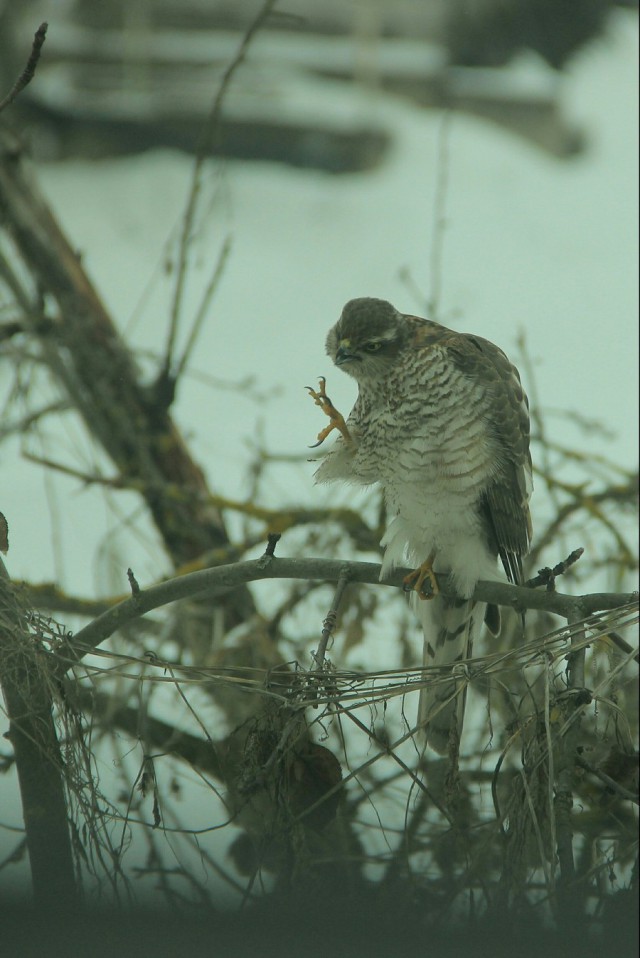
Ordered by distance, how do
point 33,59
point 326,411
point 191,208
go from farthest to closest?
point 191,208
point 326,411
point 33,59

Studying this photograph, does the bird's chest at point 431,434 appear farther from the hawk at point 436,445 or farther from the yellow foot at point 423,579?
the yellow foot at point 423,579

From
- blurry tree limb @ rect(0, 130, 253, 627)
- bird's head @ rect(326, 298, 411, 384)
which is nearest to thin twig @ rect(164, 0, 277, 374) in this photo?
blurry tree limb @ rect(0, 130, 253, 627)

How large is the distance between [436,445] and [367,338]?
27cm

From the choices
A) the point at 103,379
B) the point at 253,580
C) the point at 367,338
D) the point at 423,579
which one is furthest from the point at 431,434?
the point at 103,379

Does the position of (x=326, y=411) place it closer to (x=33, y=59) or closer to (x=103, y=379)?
(x=33, y=59)

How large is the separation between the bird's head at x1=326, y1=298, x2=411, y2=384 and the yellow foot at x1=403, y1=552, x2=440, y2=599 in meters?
0.43

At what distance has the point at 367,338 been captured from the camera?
2.06m

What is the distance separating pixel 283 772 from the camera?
4.58ft

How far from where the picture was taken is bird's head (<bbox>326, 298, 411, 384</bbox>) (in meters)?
2.06

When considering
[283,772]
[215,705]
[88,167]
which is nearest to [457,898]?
[283,772]

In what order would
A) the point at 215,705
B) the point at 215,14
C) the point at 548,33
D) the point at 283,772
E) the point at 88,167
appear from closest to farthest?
the point at 283,772, the point at 215,705, the point at 548,33, the point at 88,167, the point at 215,14

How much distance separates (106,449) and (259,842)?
2089 millimetres

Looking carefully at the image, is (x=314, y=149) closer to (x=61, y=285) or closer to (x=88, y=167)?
(x=88, y=167)

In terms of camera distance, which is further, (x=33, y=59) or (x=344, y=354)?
(x=344, y=354)
